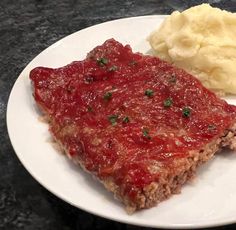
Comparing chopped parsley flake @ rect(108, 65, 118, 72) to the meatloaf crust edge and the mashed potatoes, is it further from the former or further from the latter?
the meatloaf crust edge

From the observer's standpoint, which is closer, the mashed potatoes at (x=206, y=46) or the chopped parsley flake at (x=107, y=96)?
the chopped parsley flake at (x=107, y=96)

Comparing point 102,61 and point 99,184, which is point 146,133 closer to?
point 99,184

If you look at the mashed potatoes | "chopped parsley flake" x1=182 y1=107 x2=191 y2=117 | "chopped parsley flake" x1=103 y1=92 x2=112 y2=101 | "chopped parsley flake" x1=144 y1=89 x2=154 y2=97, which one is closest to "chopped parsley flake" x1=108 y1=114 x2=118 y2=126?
"chopped parsley flake" x1=103 y1=92 x2=112 y2=101

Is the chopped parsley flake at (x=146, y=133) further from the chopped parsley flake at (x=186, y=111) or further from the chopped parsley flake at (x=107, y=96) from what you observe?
the chopped parsley flake at (x=107, y=96)

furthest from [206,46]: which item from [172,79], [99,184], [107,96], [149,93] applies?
[99,184]

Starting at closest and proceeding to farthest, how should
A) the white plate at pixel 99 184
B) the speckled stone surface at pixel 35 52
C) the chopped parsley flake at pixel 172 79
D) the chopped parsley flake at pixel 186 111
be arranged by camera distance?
the white plate at pixel 99 184
the speckled stone surface at pixel 35 52
the chopped parsley flake at pixel 186 111
the chopped parsley flake at pixel 172 79

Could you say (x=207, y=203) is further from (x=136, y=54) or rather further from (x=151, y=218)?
(x=136, y=54)

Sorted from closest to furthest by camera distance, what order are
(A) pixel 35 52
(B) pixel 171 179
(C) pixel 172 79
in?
1. (B) pixel 171 179
2. (C) pixel 172 79
3. (A) pixel 35 52

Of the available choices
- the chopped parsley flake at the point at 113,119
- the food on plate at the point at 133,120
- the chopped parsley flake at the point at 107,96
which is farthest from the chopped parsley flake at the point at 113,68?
the chopped parsley flake at the point at 113,119
